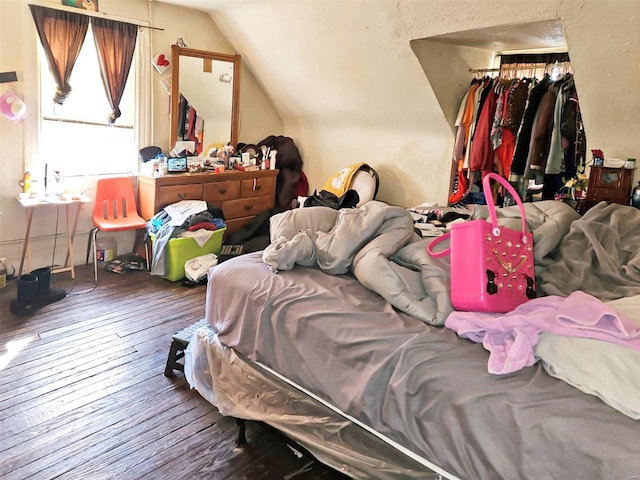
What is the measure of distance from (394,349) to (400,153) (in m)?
3.06

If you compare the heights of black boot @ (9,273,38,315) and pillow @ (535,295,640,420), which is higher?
pillow @ (535,295,640,420)

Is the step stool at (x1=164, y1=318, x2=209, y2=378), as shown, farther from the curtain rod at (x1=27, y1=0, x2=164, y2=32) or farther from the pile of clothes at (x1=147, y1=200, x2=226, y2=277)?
the curtain rod at (x1=27, y1=0, x2=164, y2=32)

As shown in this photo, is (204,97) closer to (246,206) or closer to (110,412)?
(246,206)

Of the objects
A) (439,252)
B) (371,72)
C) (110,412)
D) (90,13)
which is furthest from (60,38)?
(439,252)

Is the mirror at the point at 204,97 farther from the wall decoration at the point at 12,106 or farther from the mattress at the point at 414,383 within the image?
the mattress at the point at 414,383

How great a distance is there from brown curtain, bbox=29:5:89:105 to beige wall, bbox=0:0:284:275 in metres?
0.08

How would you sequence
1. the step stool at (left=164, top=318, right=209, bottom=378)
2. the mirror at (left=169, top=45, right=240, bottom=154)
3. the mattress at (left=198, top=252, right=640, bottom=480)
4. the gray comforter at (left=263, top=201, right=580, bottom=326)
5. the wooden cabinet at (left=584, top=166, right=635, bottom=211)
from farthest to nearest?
the mirror at (left=169, top=45, right=240, bottom=154), the wooden cabinet at (left=584, top=166, right=635, bottom=211), the step stool at (left=164, top=318, right=209, bottom=378), the gray comforter at (left=263, top=201, right=580, bottom=326), the mattress at (left=198, top=252, right=640, bottom=480)

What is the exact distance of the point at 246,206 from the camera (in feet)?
15.1

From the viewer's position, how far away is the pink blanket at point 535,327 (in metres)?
1.39

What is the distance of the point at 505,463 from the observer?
1248 mm

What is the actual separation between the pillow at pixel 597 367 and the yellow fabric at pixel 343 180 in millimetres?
2985

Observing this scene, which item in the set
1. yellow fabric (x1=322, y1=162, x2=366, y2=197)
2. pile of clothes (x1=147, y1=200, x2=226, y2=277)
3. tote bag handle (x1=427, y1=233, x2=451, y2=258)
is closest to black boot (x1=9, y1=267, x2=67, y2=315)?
pile of clothes (x1=147, y1=200, x2=226, y2=277)

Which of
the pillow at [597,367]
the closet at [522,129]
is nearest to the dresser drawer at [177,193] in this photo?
the closet at [522,129]

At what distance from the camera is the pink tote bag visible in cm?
165
